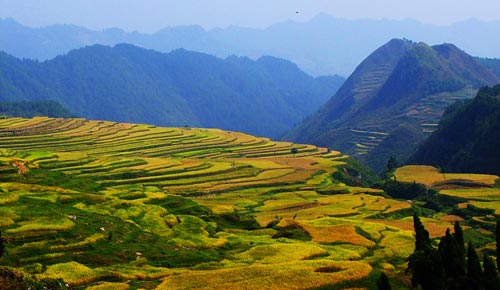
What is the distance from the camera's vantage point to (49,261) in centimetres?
4103

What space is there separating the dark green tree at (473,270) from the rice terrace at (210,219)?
5316mm

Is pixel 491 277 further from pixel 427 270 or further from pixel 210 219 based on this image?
pixel 210 219

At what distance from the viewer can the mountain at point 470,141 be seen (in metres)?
123

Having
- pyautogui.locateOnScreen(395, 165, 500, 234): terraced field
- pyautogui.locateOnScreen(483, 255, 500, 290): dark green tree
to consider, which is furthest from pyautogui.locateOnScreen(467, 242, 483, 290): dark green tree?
pyautogui.locateOnScreen(395, 165, 500, 234): terraced field

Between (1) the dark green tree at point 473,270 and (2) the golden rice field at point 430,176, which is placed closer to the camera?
(1) the dark green tree at point 473,270

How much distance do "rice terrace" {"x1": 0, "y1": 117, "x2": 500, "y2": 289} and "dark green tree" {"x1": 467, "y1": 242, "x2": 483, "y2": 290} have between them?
5316 millimetres

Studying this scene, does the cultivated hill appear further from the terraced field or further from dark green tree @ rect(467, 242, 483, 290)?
the terraced field

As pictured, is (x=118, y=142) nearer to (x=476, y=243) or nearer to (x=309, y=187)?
(x=309, y=187)

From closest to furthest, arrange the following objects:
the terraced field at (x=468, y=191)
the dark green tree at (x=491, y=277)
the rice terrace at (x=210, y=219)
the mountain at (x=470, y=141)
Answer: the dark green tree at (x=491, y=277)
the rice terrace at (x=210, y=219)
the terraced field at (x=468, y=191)
the mountain at (x=470, y=141)

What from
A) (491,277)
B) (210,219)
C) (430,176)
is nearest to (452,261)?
(491,277)

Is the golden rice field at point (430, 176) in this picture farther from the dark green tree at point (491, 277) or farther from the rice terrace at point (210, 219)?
the dark green tree at point (491, 277)

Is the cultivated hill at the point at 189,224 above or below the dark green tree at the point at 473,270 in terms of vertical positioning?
above

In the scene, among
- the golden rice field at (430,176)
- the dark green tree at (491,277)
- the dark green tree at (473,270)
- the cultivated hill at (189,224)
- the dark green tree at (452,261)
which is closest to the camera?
the dark green tree at (491,277)

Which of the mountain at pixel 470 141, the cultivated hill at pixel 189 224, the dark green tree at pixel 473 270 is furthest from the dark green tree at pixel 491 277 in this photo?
the mountain at pixel 470 141
